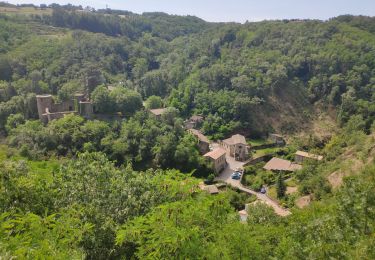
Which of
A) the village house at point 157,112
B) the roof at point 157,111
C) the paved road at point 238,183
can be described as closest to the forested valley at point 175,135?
the paved road at point 238,183

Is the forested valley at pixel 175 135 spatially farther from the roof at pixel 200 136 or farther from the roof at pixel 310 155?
the roof at pixel 200 136

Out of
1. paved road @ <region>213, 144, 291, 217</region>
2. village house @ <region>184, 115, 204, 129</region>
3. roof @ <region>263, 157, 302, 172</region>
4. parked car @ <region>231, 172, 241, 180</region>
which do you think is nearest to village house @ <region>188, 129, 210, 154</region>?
paved road @ <region>213, 144, 291, 217</region>

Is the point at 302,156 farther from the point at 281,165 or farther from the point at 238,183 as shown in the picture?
the point at 238,183

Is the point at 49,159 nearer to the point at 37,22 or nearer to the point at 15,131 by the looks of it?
the point at 15,131

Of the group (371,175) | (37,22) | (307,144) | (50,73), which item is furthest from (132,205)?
(37,22)

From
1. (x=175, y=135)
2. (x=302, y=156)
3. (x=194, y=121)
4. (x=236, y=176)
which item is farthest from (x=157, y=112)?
(x=302, y=156)

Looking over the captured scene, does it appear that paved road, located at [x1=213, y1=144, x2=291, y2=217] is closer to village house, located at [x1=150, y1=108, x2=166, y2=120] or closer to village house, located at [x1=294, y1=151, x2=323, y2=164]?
village house, located at [x1=294, y1=151, x2=323, y2=164]
